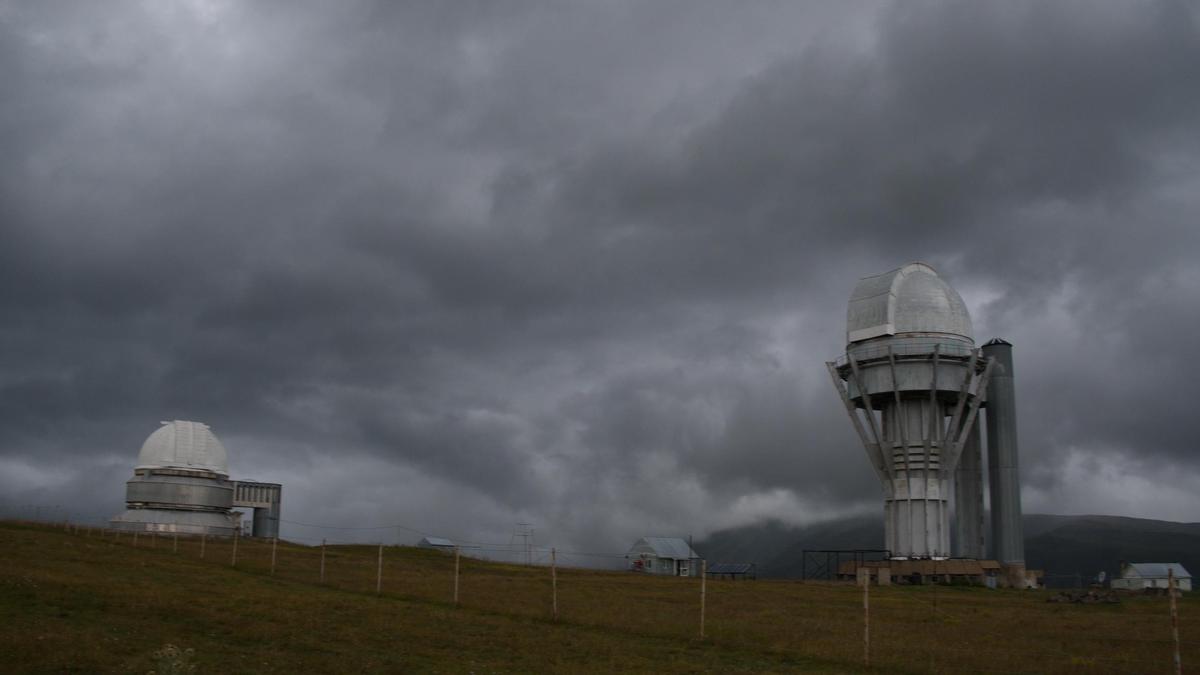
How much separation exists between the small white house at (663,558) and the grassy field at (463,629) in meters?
71.9

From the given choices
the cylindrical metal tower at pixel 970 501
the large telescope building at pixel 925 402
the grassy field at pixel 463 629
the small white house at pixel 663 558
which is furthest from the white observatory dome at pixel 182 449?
the cylindrical metal tower at pixel 970 501

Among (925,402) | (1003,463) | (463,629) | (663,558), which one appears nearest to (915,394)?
(925,402)

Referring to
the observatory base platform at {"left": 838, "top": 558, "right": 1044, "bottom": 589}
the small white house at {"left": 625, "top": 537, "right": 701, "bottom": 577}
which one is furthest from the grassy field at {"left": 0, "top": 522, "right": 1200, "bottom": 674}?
the small white house at {"left": 625, "top": 537, "right": 701, "bottom": 577}

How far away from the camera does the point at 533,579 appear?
220ft

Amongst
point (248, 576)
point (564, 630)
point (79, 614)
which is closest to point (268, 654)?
point (79, 614)

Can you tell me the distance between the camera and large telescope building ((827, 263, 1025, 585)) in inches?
3610

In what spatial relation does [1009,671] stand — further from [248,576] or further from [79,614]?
[248,576]

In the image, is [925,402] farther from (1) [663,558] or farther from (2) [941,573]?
(1) [663,558]

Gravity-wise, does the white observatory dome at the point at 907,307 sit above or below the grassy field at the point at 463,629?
above

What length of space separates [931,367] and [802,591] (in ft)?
105

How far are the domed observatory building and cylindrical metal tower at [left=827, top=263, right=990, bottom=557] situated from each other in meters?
70.5

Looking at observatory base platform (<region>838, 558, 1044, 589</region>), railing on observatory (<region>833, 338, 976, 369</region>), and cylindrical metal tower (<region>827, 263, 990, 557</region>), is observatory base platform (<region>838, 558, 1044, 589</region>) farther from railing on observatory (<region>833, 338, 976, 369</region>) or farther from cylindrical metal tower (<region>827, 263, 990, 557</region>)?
railing on observatory (<region>833, 338, 976, 369</region>)

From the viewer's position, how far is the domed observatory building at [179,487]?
364 ft

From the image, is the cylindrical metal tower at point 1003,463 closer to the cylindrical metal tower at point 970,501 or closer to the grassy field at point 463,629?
the cylindrical metal tower at point 970,501
